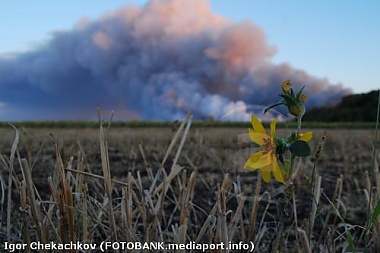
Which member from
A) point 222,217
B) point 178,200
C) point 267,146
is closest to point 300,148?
point 267,146

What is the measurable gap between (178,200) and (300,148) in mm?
1145

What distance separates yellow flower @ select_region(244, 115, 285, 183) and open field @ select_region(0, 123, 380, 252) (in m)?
0.02

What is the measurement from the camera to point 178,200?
1.95 m

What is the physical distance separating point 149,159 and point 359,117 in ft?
68.6

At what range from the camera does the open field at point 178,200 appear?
3.95 feet

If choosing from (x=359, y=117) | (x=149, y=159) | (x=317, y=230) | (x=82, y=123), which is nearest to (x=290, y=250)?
(x=317, y=230)

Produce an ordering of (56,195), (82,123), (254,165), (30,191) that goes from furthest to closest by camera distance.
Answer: (82,123) → (56,195) → (30,191) → (254,165)

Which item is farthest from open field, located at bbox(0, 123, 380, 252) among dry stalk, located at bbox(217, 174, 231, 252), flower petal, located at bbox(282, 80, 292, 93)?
flower petal, located at bbox(282, 80, 292, 93)

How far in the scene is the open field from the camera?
1.20 metres

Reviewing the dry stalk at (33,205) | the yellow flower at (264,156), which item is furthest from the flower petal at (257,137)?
the dry stalk at (33,205)

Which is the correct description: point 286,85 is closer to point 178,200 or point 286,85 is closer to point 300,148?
point 300,148

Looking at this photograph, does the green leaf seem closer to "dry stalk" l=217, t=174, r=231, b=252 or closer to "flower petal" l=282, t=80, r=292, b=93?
"flower petal" l=282, t=80, r=292, b=93

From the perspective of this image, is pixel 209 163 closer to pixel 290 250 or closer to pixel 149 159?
pixel 149 159

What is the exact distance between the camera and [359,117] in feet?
80.7
